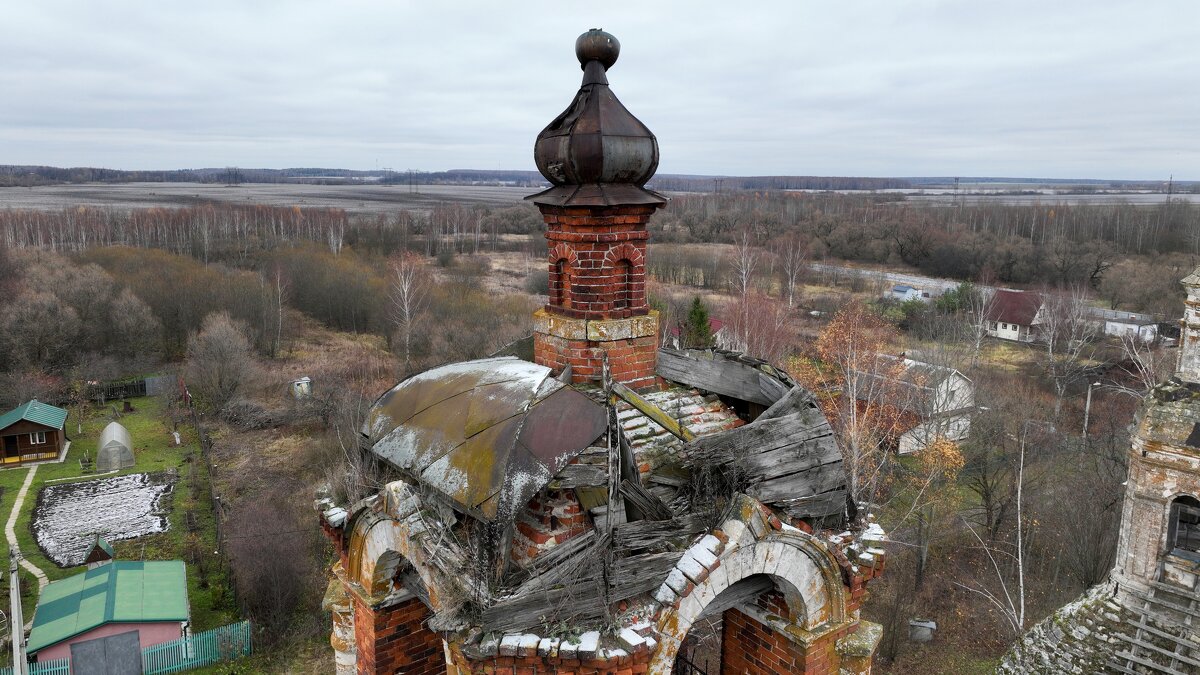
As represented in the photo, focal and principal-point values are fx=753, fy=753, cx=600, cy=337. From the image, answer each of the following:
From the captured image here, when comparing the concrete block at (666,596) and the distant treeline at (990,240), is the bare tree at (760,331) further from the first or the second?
the concrete block at (666,596)

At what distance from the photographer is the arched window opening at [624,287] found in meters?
5.70

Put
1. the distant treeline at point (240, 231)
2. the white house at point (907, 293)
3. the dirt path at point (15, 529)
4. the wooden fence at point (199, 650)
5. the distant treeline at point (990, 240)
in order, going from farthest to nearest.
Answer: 1. the distant treeline at point (240, 231)
2. the distant treeline at point (990, 240)
3. the white house at point (907, 293)
4. the dirt path at point (15, 529)
5. the wooden fence at point (199, 650)

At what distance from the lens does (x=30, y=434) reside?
2912cm

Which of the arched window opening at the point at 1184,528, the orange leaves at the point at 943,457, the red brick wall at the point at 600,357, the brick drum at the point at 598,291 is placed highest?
the brick drum at the point at 598,291

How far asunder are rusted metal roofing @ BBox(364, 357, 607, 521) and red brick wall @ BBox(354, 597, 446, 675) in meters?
1.29

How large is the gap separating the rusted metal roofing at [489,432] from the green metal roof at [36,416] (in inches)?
1207

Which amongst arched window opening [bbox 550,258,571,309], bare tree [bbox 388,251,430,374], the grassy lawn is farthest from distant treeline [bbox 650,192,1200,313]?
arched window opening [bbox 550,258,571,309]

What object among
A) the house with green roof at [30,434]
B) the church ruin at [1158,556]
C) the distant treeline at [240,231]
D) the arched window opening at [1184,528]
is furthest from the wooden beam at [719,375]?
the distant treeline at [240,231]

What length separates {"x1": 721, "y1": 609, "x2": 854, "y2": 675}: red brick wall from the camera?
200 inches

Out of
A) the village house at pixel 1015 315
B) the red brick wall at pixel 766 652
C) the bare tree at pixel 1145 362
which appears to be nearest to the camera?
the red brick wall at pixel 766 652

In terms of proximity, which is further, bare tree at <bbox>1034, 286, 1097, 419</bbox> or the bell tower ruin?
bare tree at <bbox>1034, 286, 1097, 419</bbox>

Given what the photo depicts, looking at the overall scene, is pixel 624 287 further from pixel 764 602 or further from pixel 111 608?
pixel 111 608

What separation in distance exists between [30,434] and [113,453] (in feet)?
12.9

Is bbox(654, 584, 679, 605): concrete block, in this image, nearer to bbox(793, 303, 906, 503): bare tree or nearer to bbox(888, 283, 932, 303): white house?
bbox(793, 303, 906, 503): bare tree
